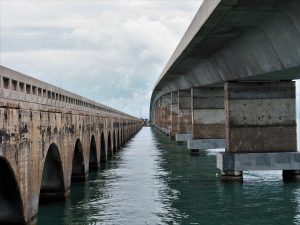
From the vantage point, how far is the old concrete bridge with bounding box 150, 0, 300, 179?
18516 millimetres

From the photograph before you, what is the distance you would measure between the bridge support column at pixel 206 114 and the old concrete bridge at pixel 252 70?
27.5 feet

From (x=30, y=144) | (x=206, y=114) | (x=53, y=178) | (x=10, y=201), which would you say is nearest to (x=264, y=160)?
(x=53, y=178)

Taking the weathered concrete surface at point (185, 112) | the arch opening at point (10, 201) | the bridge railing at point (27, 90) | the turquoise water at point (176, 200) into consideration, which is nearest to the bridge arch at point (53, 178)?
the turquoise water at point (176, 200)

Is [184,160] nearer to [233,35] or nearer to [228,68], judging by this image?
[228,68]

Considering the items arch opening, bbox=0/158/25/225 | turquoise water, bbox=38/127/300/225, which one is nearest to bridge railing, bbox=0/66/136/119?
arch opening, bbox=0/158/25/225

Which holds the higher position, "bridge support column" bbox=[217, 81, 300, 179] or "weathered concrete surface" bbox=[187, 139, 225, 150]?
"bridge support column" bbox=[217, 81, 300, 179]

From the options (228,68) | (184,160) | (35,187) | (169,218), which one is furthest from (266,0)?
(184,160)

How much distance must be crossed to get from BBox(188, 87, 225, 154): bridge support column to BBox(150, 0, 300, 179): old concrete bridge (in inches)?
329

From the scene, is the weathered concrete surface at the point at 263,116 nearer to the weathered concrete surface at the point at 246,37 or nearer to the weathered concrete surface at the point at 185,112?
the weathered concrete surface at the point at 246,37

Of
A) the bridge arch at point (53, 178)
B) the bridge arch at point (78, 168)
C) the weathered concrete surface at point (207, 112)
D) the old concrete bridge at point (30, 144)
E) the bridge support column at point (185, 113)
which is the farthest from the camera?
the bridge support column at point (185, 113)

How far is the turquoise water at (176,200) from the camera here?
19078 millimetres

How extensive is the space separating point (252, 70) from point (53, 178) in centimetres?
1180

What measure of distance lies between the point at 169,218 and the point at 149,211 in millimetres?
1616

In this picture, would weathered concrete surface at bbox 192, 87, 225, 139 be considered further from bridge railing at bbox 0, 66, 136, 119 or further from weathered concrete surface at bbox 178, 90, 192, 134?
→ bridge railing at bbox 0, 66, 136, 119
